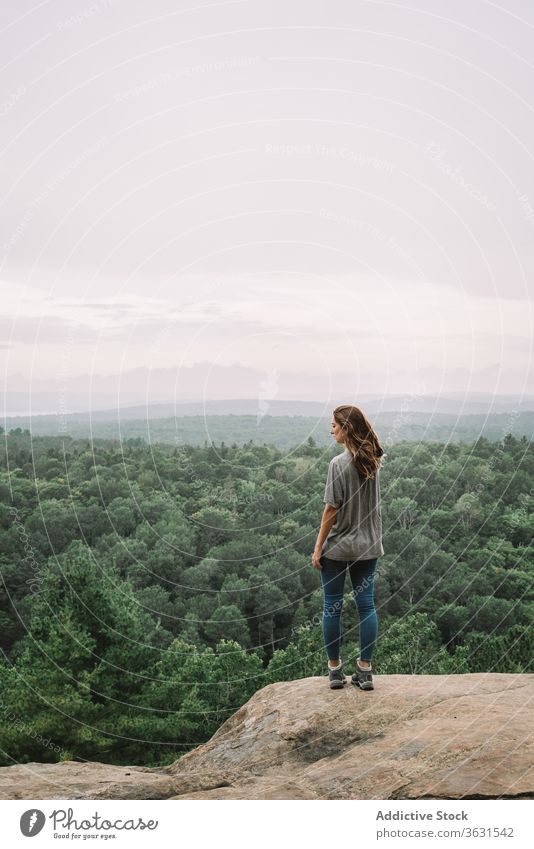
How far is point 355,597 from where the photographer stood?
641 cm

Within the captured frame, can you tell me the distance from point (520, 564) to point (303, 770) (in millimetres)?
31179

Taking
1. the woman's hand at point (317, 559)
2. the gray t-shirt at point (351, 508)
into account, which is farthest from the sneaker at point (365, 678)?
the gray t-shirt at point (351, 508)

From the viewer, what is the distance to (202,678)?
2959 centimetres

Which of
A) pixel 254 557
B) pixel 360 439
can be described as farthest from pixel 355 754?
pixel 254 557

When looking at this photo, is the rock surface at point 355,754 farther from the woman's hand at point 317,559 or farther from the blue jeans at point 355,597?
the woman's hand at point 317,559

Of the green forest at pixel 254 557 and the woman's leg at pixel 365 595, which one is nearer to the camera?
the woman's leg at pixel 365 595

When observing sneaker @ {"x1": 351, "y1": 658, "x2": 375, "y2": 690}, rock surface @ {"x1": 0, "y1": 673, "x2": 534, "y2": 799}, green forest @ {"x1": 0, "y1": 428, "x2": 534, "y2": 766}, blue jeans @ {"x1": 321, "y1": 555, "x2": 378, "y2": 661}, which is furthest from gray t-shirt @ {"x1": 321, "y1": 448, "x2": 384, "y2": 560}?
green forest @ {"x1": 0, "y1": 428, "x2": 534, "y2": 766}

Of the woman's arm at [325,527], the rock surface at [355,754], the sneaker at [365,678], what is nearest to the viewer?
the rock surface at [355,754]

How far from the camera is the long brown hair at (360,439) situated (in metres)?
6.12

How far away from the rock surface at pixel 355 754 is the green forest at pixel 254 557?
1787 centimetres

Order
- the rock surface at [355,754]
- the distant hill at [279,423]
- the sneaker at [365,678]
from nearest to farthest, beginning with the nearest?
the rock surface at [355,754] < the sneaker at [365,678] < the distant hill at [279,423]

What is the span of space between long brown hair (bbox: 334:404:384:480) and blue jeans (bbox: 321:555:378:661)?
81 centimetres

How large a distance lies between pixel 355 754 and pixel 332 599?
1.27m

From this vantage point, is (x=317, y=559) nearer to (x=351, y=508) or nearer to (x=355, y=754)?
(x=351, y=508)
